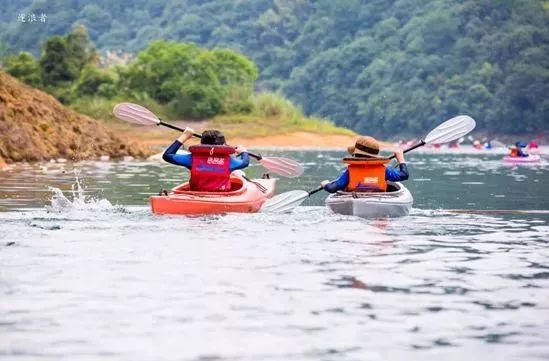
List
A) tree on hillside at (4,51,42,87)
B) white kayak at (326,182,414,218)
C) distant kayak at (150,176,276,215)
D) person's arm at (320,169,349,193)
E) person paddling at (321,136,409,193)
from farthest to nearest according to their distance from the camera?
tree on hillside at (4,51,42,87)
person's arm at (320,169,349,193)
person paddling at (321,136,409,193)
white kayak at (326,182,414,218)
distant kayak at (150,176,276,215)

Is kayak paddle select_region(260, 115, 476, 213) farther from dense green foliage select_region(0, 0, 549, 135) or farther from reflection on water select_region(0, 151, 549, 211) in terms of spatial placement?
dense green foliage select_region(0, 0, 549, 135)

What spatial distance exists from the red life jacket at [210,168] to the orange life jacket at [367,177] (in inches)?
58.6

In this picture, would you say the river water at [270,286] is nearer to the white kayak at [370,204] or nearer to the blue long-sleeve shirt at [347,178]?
the white kayak at [370,204]

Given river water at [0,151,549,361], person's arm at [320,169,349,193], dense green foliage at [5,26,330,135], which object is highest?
dense green foliage at [5,26,330,135]

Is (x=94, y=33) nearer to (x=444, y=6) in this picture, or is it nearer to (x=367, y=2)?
(x=367, y=2)

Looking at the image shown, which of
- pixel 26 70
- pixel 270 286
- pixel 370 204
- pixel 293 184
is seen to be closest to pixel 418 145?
pixel 370 204

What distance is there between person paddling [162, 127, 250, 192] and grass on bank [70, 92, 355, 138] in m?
51.4

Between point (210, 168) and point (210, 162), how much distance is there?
95 mm

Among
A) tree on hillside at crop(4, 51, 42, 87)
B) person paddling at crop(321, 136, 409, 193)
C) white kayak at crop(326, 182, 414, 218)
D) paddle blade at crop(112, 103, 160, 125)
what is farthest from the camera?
tree on hillside at crop(4, 51, 42, 87)

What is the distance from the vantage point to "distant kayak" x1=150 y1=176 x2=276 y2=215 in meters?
14.5

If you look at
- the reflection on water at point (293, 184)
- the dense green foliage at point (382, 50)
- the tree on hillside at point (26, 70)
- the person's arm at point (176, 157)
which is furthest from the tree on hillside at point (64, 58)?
the person's arm at point (176, 157)

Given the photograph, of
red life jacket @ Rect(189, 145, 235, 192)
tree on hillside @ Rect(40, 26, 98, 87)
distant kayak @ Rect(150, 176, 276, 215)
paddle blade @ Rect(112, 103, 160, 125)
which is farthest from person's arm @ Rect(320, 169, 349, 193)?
tree on hillside @ Rect(40, 26, 98, 87)

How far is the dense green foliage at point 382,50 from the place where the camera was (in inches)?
3770

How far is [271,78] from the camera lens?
11475cm
